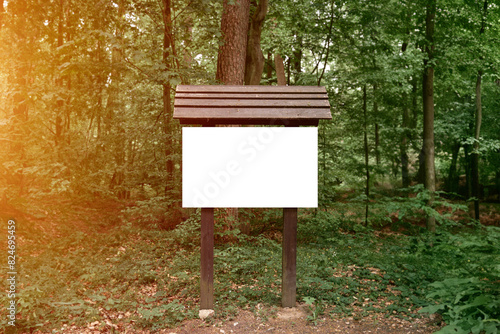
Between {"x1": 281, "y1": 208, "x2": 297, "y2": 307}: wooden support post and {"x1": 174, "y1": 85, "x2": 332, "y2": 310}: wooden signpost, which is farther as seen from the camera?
{"x1": 281, "y1": 208, "x2": 297, "y2": 307}: wooden support post

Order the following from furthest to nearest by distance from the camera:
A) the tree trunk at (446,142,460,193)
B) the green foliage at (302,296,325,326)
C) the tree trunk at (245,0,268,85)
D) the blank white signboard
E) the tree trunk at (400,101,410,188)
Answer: the tree trunk at (446,142,460,193) → the tree trunk at (400,101,410,188) → the tree trunk at (245,0,268,85) → the blank white signboard → the green foliage at (302,296,325,326)

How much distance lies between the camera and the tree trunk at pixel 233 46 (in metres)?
8.46

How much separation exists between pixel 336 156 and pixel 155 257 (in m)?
7.20

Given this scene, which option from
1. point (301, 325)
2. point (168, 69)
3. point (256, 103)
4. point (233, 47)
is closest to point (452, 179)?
point (233, 47)

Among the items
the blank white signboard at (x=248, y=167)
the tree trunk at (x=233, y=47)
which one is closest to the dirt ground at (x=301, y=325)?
the blank white signboard at (x=248, y=167)

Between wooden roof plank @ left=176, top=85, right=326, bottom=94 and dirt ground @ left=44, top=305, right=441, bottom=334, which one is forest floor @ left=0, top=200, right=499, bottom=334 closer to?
dirt ground @ left=44, top=305, right=441, bottom=334

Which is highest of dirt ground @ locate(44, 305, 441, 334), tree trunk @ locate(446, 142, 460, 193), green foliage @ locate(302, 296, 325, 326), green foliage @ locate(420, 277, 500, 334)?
tree trunk @ locate(446, 142, 460, 193)

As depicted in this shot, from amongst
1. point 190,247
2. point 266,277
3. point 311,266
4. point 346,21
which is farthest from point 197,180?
point 346,21

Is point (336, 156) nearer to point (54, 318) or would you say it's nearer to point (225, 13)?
point (225, 13)

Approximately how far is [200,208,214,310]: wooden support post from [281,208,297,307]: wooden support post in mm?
1058

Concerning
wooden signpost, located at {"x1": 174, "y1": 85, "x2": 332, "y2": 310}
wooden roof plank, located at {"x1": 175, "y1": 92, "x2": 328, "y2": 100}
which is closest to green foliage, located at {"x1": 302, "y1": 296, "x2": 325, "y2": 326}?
wooden signpost, located at {"x1": 174, "y1": 85, "x2": 332, "y2": 310}

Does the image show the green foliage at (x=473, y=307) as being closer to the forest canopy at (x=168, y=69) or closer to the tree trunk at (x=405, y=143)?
the forest canopy at (x=168, y=69)

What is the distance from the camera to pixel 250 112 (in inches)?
197

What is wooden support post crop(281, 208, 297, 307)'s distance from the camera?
5.22 meters
